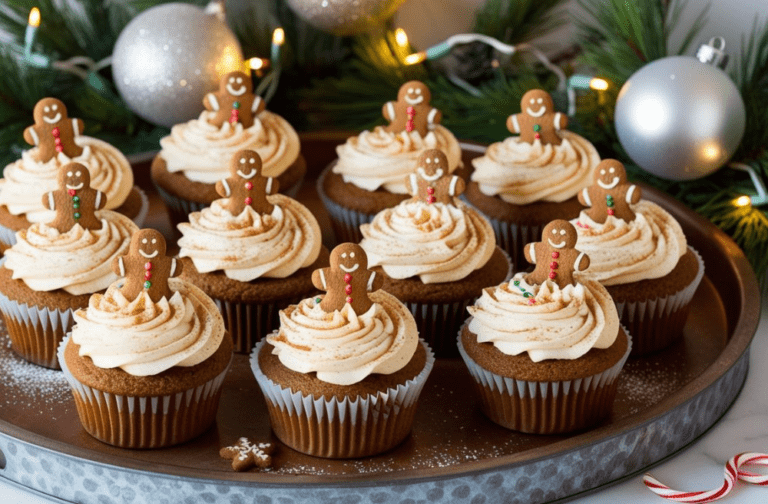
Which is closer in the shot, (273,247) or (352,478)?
(352,478)

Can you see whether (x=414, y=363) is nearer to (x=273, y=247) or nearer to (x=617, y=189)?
(x=273, y=247)

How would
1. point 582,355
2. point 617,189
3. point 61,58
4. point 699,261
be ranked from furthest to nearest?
point 61,58, point 699,261, point 617,189, point 582,355

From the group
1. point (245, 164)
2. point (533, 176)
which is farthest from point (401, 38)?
point (245, 164)

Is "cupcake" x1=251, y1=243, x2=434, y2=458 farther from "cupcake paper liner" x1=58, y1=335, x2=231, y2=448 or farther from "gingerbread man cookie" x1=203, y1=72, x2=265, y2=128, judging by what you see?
"gingerbread man cookie" x1=203, y1=72, x2=265, y2=128

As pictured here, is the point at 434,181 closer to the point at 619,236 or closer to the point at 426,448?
the point at 619,236

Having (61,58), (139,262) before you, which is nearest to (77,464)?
(139,262)
